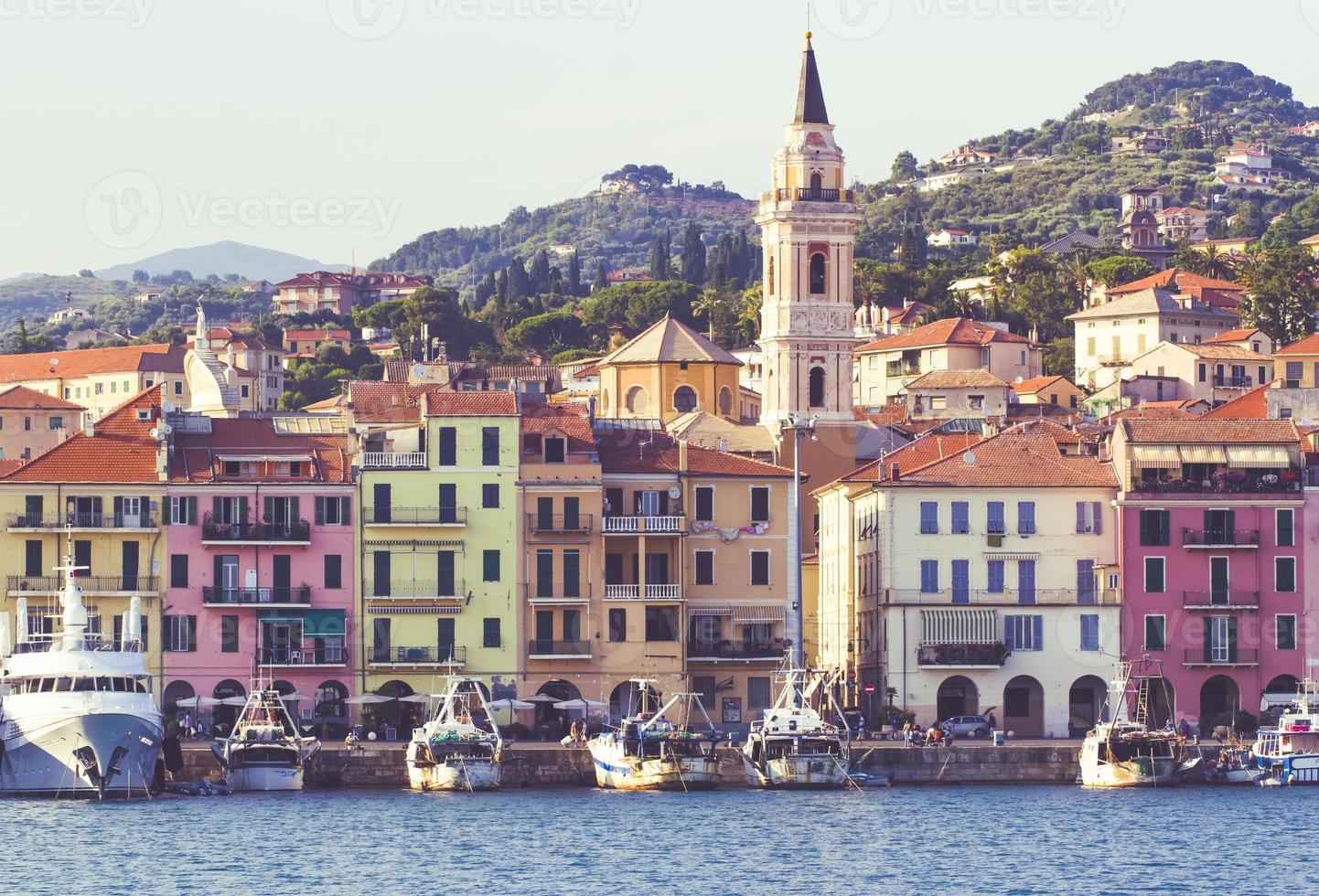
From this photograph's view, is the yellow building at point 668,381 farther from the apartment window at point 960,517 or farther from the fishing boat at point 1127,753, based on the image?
the fishing boat at point 1127,753

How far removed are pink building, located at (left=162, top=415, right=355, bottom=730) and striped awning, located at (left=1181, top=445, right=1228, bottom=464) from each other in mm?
27245

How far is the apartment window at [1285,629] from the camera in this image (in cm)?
9162

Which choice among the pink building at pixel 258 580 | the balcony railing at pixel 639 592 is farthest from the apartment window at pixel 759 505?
the pink building at pixel 258 580

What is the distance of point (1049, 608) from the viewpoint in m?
92.1

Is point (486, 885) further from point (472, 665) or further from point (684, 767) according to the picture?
point (472, 665)

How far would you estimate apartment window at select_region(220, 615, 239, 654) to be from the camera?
89375mm

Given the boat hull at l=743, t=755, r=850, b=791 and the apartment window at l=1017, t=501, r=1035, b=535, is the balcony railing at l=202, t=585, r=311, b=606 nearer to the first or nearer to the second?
the boat hull at l=743, t=755, r=850, b=791

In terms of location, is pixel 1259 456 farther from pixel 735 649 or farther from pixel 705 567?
pixel 705 567

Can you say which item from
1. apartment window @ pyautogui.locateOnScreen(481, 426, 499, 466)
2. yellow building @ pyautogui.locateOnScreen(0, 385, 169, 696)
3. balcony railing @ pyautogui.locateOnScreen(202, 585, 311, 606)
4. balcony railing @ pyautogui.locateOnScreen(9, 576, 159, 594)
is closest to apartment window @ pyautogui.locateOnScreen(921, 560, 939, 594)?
apartment window @ pyautogui.locateOnScreen(481, 426, 499, 466)

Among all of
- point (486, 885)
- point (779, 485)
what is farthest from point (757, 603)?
point (486, 885)

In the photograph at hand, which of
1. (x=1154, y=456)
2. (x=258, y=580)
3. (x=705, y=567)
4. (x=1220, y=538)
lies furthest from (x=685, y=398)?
(x=258, y=580)

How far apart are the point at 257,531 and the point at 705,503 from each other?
48.1 feet

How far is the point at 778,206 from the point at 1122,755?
48175mm

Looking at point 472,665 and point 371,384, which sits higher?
point 371,384
